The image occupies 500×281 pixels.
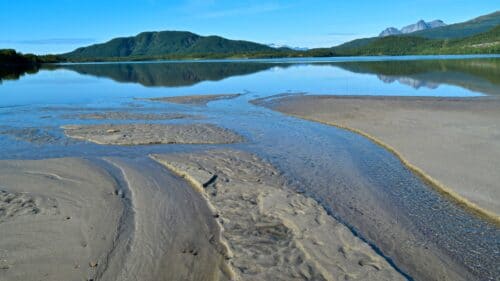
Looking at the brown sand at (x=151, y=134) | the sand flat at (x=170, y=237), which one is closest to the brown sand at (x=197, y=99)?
the brown sand at (x=151, y=134)

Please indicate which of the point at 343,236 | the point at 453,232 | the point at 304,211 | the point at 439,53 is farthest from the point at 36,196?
the point at 439,53

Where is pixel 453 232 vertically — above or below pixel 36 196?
below

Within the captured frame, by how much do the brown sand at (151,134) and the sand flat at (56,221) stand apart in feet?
13.9

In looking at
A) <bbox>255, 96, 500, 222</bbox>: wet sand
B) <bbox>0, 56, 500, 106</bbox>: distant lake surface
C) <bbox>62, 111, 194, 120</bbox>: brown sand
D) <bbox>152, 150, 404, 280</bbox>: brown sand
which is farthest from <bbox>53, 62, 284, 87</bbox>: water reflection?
<bbox>152, 150, 404, 280</bbox>: brown sand

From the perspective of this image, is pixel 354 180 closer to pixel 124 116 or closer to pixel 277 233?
pixel 277 233

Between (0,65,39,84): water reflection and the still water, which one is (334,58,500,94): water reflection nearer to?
the still water

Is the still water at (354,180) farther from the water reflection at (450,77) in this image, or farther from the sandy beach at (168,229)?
the water reflection at (450,77)

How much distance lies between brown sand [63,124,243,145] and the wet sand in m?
6.09

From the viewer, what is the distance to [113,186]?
10.1 meters

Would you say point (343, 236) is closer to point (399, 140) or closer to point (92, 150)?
point (399, 140)

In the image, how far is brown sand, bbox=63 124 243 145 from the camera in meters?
15.7

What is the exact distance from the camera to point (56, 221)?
7953 millimetres

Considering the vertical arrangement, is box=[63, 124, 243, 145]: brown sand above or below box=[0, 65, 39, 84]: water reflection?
below

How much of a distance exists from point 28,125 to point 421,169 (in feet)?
60.1
